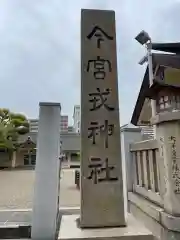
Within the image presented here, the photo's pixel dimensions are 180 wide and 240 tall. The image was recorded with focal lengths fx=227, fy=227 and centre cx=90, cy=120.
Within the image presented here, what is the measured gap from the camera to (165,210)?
87.3 inches

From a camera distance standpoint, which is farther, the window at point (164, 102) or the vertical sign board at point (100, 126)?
the vertical sign board at point (100, 126)

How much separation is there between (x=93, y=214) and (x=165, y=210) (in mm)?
780

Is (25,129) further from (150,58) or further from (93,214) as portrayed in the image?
(93,214)

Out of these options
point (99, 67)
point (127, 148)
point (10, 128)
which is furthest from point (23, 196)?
point (10, 128)

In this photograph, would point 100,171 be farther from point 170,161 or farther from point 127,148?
point 127,148

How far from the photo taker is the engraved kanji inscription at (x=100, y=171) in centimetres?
261

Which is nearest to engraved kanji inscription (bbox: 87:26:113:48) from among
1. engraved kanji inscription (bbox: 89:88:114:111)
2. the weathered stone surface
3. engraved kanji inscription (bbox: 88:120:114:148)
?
engraved kanji inscription (bbox: 89:88:114:111)

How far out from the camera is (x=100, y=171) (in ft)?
8.65

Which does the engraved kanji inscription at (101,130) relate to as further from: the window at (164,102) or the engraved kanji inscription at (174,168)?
the engraved kanji inscription at (174,168)

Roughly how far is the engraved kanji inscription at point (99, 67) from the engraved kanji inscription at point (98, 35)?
218mm

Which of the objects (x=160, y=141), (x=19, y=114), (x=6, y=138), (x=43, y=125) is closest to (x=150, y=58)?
(x=43, y=125)

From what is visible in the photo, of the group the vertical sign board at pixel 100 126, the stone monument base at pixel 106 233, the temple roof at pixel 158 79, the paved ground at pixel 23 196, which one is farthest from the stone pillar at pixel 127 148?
the paved ground at pixel 23 196

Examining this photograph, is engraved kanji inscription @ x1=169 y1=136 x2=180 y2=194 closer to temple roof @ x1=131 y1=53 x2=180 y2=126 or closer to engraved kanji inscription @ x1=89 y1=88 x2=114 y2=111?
temple roof @ x1=131 y1=53 x2=180 y2=126

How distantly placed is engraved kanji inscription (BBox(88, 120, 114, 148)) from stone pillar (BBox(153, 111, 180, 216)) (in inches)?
25.3
